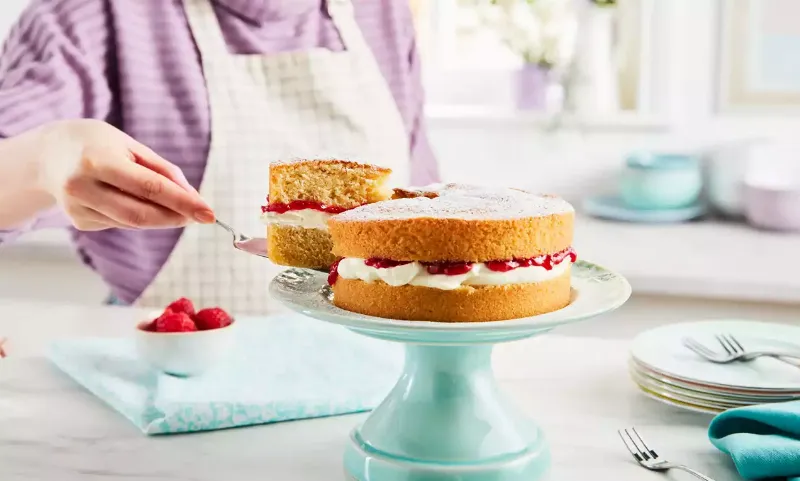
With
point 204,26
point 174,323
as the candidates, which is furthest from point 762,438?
point 204,26

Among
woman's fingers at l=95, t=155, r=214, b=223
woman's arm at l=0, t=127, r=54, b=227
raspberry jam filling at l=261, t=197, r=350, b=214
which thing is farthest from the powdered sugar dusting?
woman's arm at l=0, t=127, r=54, b=227

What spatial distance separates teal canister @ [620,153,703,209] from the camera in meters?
2.28

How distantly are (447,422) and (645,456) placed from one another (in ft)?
0.66

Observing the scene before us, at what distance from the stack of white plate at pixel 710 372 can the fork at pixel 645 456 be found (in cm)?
10

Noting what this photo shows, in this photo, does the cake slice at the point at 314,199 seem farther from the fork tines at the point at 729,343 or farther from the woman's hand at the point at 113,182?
the fork tines at the point at 729,343

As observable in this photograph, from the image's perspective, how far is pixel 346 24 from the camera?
6.05 ft

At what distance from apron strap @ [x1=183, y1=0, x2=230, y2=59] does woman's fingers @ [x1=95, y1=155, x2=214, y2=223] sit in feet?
2.38

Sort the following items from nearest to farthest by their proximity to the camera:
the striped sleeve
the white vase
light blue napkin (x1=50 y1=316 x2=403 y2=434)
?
1. light blue napkin (x1=50 y1=316 x2=403 y2=434)
2. the striped sleeve
3. the white vase

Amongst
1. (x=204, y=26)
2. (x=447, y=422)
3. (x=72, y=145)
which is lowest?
(x=447, y=422)

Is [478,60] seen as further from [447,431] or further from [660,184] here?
[447,431]

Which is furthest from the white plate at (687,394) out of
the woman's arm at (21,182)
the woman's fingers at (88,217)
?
the woman's arm at (21,182)

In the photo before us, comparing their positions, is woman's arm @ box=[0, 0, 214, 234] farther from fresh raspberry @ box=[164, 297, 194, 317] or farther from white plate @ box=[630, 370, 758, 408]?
white plate @ box=[630, 370, 758, 408]

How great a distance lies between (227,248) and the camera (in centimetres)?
169

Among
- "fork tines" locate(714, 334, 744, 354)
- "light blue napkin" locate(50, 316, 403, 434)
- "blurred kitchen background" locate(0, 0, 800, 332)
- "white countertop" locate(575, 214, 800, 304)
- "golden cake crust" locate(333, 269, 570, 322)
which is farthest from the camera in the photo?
"blurred kitchen background" locate(0, 0, 800, 332)
